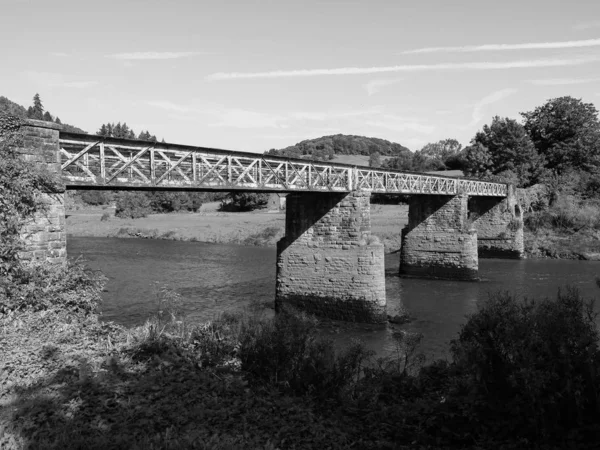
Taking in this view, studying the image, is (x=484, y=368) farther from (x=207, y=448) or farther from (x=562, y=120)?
(x=562, y=120)

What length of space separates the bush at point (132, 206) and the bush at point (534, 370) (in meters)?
68.5

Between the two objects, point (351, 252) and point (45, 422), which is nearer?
point (45, 422)

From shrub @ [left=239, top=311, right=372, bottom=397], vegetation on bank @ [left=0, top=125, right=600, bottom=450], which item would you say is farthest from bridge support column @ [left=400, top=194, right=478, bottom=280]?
shrub @ [left=239, top=311, right=372, bottom=397]

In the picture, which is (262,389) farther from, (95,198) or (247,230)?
(95,198)

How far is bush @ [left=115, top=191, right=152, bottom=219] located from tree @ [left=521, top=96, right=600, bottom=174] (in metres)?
55.0

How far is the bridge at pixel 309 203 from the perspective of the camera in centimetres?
1095

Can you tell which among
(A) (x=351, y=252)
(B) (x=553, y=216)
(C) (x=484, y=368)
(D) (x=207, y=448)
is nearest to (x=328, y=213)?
(A) (x=351, y=252)

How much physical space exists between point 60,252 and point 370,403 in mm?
7683

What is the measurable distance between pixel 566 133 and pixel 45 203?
6411cm

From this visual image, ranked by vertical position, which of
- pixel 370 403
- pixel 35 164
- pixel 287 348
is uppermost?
pixel 35 164

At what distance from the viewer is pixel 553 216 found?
4581 centimetres

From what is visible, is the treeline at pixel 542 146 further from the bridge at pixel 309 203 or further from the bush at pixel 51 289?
the bush at pixel 51 289

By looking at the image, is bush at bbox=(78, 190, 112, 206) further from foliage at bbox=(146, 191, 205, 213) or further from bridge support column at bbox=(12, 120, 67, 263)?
bridge support column at bbox=(12, 120, 67, 263)

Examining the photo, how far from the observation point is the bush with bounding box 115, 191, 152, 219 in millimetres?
69938
